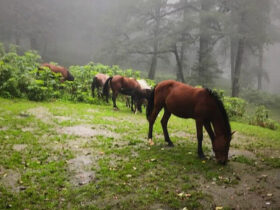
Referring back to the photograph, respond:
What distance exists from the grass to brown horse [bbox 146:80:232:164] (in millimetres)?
556

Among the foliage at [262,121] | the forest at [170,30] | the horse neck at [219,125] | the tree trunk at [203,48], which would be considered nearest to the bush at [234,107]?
the foliage at [262,121]

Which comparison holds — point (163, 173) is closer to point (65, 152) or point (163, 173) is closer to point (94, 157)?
point (94, 157)

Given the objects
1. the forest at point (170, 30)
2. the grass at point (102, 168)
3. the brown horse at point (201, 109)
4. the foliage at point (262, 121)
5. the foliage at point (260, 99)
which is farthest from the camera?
the foliage at point (260, 99)

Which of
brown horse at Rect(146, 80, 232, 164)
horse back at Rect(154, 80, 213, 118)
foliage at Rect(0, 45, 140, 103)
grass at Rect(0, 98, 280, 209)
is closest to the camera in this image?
grass at Rect(0, 98, 280, 209)

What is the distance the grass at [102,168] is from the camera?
430cm

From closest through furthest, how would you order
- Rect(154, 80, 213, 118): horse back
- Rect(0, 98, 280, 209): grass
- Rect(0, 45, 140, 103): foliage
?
Rect(0, 98, 280, 209): grass → Rect(154, 80, 213, 118): horse back → Rect(0, 45, 140, 103): foliage

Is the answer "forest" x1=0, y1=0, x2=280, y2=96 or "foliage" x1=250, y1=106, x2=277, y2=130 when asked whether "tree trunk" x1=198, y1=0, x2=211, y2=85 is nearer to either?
"forest" x1=0, y1=0, x2=280, y2=96

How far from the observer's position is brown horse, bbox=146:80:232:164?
590cm

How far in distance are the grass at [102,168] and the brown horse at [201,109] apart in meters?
0.56

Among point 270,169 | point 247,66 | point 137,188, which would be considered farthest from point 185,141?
point 247,66

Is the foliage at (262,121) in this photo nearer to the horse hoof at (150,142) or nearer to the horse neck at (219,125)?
the horse hoof at (150,142)

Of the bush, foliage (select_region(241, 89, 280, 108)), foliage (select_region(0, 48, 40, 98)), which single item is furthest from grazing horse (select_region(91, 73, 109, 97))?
foliage (select_region(241, 89, 280, 108))

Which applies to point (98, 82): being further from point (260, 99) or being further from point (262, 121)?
point (260, 99)

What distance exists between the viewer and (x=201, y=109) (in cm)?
604
